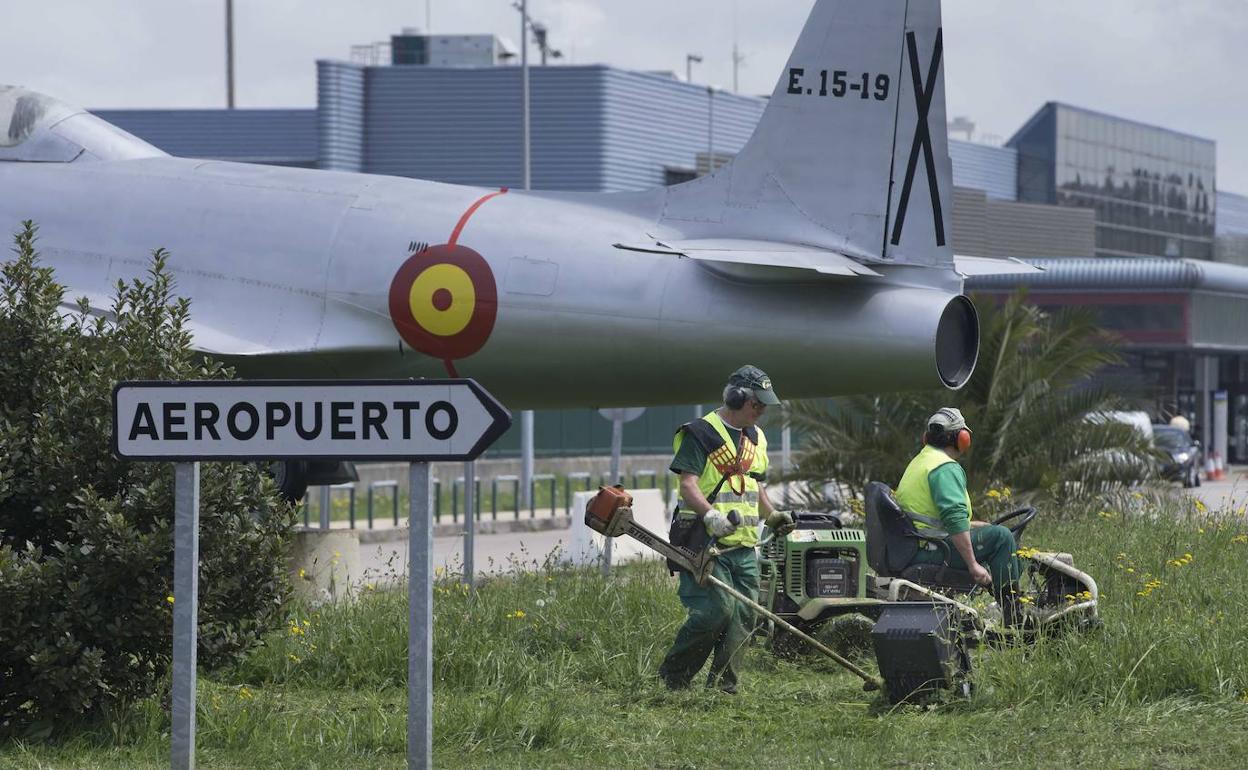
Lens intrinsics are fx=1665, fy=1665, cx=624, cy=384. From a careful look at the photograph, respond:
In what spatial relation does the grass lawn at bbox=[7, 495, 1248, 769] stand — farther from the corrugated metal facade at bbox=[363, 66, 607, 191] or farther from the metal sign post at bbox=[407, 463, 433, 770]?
the corrugated metal facade at bbox=[363, 66, 607, 191]

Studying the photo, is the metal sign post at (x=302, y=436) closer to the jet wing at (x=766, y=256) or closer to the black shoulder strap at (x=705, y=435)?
the black shoulder strap at (x=705, y=435)

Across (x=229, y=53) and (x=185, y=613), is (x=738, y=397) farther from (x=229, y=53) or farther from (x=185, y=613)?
(x=229, y=53)

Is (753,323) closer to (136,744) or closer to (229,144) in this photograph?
(136,744)

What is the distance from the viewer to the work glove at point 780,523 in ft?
31.1

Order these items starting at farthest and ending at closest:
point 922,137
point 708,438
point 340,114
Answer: point 340,114
point 922,137
point 708,438

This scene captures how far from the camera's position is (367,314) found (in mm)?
12484

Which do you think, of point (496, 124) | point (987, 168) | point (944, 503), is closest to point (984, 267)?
point (944, 503)

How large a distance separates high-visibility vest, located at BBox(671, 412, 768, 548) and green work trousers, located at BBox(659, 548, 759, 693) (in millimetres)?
124

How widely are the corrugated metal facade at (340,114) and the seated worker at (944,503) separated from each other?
1741 inches

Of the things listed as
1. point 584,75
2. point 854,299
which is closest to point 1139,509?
point 854,299

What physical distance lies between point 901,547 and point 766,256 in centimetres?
245

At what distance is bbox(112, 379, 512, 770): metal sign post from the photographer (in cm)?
651

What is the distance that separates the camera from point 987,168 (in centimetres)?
7262

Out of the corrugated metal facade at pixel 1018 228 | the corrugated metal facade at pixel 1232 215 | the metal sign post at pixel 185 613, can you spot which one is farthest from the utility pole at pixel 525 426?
the corrugated metal facade at pixel 1232 215
